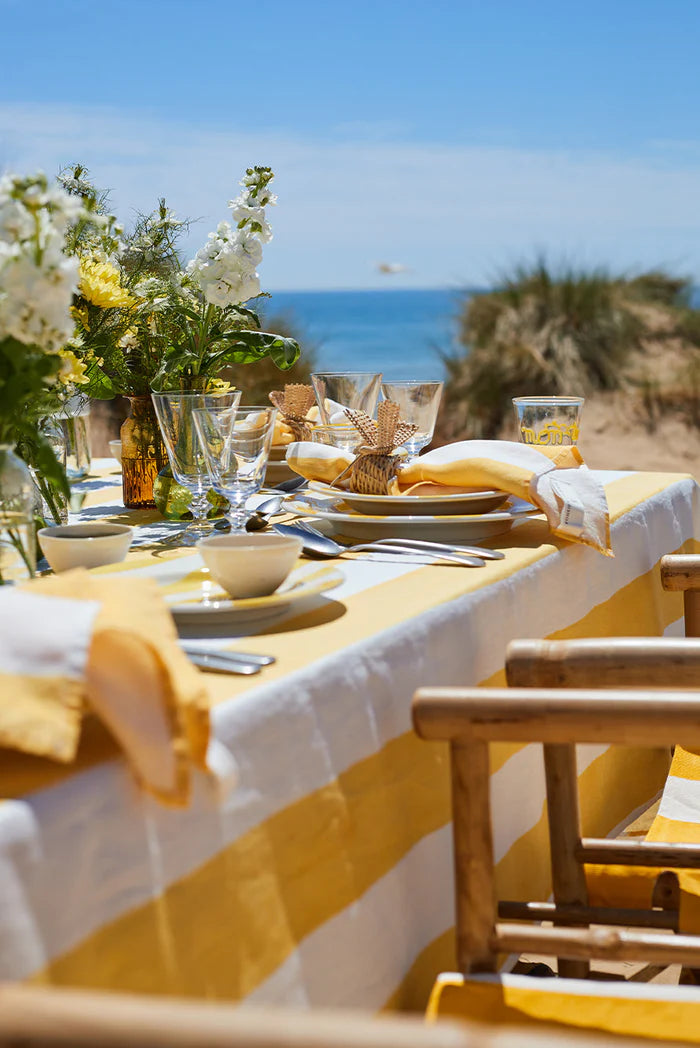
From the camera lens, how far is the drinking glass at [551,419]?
1.99 metres

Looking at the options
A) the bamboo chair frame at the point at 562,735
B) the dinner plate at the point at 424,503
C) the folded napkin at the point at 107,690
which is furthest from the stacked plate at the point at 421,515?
the folded napkin at the point at 107,690

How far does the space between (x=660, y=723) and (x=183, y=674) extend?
432 millimetres

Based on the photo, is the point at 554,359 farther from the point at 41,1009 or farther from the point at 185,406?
the point at 41,1009

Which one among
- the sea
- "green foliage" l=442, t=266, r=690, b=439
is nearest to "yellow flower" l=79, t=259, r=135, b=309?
"green foliage" l=442, t=266, r=690, b=439

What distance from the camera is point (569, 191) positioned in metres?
43.0

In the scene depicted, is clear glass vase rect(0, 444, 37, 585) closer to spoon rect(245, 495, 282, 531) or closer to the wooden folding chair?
the wooden folding chair

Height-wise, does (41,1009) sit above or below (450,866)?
above

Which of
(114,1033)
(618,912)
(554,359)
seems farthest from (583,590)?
(554,359)

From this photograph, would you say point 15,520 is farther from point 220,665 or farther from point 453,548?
point 453,548

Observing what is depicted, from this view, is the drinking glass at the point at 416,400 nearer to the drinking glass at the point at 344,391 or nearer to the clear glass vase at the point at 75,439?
the drinking glass at the point at 344,391

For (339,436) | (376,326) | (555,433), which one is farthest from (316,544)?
(376,326)

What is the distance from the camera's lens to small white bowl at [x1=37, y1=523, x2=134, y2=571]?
1.26m

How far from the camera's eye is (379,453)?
5.39 ft

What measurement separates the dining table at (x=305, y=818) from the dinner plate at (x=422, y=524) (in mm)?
37
